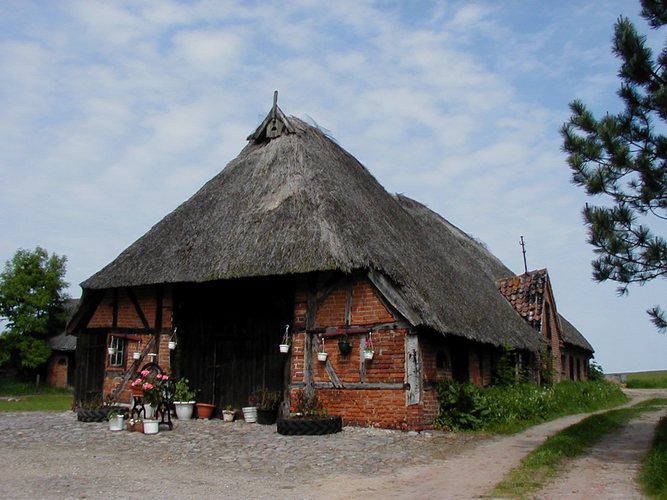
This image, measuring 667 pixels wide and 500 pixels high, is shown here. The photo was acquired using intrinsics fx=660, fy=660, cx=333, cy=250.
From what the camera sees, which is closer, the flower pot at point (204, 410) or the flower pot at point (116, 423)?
the flower pot at point (116, 423)

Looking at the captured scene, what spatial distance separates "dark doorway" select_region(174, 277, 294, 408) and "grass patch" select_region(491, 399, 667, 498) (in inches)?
222

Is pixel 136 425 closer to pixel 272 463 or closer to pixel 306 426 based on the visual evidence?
pixel 306 426

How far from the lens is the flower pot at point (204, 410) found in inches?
547

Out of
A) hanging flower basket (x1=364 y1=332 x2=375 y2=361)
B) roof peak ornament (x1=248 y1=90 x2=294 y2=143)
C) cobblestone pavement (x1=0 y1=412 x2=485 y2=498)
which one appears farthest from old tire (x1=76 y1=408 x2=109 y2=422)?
roof peak ornament (x1=248 y1=90 x2=294 y2=143)

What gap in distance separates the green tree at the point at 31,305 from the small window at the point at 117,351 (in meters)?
22.0

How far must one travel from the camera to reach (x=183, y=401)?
1384 centimetres

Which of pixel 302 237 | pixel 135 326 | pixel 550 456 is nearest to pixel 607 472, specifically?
pixel 550 456

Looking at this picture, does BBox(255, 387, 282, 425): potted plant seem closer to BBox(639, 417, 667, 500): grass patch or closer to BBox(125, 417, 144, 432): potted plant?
BBox(125, 417, 144, 432): potted plant

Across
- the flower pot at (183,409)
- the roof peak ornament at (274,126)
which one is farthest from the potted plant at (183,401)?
the roof peak ornament at (274,126)

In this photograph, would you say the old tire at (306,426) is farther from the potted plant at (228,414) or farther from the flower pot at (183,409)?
the flower pot at (183,409)

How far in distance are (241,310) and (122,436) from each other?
3948 mm

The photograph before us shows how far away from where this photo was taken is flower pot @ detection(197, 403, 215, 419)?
1389 centimetres

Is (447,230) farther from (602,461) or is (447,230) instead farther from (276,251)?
(602,461)

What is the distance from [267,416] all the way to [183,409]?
75.6 inches
